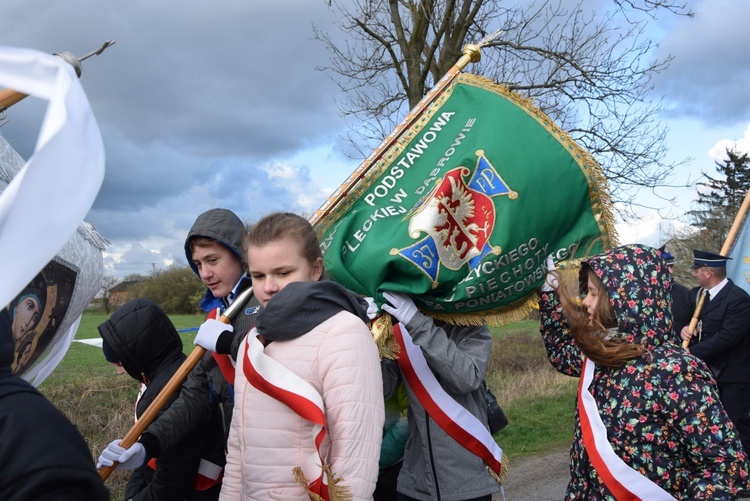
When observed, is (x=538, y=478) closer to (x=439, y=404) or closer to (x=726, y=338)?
(x=726, y=338)

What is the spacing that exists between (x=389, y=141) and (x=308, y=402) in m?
1.48

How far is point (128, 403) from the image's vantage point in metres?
6.79

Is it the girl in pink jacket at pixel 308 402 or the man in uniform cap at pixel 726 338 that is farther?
the man in uniform cap at pixel 726 338

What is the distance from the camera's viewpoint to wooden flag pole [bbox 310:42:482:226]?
9.50 feet

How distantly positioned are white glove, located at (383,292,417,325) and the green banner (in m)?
0.04

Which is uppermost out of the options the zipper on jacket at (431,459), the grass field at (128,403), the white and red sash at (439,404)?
the white and red sash at (439,404)

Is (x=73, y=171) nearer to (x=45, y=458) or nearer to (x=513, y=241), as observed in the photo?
(x=45, y=458)

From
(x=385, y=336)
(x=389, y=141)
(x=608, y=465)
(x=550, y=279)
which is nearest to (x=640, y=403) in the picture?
(x=608, y=465)

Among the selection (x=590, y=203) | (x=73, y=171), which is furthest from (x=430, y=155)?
(x=73, y=171)

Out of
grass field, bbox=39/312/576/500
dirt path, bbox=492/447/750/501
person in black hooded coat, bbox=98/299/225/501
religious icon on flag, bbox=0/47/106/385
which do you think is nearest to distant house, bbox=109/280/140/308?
grass field, bbox=39/312/576/500

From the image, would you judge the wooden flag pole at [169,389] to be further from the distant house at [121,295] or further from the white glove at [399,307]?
the distant house at [121,295]

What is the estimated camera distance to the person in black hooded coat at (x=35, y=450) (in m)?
1.03

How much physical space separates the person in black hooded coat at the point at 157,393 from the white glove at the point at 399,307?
104 centimetres

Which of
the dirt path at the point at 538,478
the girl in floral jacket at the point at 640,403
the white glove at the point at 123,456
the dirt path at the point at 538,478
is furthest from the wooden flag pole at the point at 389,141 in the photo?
the dirt path at the point at 538,478
